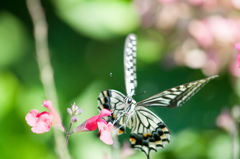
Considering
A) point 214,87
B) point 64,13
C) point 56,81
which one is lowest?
point 214,87

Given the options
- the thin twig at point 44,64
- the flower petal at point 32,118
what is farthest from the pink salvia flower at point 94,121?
the thin twig at point 44,64

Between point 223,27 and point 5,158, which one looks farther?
point 223,27

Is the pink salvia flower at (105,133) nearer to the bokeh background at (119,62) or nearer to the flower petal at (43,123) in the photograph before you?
the flower petal at (43,123)

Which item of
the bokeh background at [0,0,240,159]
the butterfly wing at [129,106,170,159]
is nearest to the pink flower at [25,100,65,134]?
the butterfly wing at [129,106,170,159]

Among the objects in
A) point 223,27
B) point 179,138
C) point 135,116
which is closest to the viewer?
point 135,116

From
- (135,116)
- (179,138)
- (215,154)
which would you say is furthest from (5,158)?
(215,154)

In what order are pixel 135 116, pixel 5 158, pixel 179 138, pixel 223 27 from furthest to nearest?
1. pixel 179 138
2. pixel 223 27
3. pixel 5 158
4. pixel 135 116

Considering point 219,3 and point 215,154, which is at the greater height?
point 219,3

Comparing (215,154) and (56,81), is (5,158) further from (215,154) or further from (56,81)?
(215,154)
